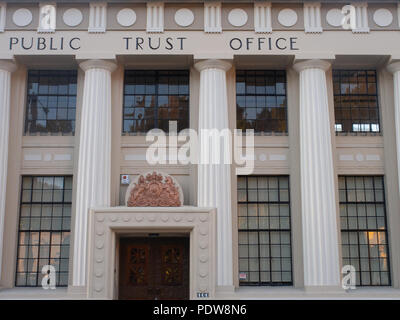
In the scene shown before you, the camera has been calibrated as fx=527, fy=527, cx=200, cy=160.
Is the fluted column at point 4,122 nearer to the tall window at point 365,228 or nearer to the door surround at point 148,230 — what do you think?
the door surround at point 148,230

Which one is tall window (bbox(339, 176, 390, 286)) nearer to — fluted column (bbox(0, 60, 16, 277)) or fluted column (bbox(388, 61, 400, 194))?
fluted column (bbox(388, 61, 400, 194))

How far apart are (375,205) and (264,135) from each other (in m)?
4.63

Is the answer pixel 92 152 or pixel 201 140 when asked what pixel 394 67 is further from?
pixel 92 152

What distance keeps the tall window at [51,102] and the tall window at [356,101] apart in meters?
9.67

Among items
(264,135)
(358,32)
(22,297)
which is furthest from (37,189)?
(358,32)

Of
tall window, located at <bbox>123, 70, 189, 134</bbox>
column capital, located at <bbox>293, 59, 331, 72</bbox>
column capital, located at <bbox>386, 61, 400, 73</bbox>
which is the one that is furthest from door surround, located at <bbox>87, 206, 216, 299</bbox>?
column capital, located at <bbox>386, 61, 400, 73</bbox>

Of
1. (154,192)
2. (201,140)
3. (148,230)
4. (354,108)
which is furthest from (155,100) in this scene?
(354,108)

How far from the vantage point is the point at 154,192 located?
692 inches

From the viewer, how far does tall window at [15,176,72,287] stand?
18.1 m

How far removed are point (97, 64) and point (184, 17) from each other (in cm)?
349

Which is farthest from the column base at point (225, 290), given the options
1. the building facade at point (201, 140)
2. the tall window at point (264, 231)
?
the tall window at point (264, 231)

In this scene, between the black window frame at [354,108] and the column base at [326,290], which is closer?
the column base at [326,290]

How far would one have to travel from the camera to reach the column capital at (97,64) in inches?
715

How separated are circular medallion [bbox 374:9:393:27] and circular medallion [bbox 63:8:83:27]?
34.3 ft
